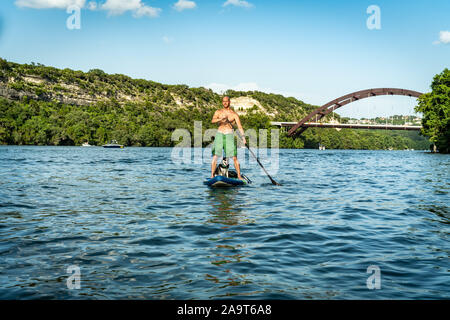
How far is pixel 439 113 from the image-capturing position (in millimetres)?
67188

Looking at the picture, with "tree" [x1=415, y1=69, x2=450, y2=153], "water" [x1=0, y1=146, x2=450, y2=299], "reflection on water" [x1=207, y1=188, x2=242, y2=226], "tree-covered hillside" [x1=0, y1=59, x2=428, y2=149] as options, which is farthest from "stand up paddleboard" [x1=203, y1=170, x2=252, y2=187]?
"tree-covered hillside" [x1=0, y1=59, x2=428, y2=149]

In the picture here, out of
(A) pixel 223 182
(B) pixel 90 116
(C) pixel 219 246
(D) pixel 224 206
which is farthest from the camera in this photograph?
(B) pixel 90 116

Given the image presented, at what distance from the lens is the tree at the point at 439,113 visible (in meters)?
64.2

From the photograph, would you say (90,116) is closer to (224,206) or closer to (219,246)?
(224,206)

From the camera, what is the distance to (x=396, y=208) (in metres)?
11.0

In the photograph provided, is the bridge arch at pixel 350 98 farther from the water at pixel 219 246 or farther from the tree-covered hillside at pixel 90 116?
the water at pixel 219 246

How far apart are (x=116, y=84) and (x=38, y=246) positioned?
19239cm

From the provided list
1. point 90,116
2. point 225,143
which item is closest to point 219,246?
point 225,143

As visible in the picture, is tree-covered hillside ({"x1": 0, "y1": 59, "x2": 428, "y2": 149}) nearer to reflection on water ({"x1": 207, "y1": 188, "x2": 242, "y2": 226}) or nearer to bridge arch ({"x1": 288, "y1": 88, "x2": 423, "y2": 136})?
bridge arch ({"x1": 288, "y1": 88, "x2": 423, "y2": 136})

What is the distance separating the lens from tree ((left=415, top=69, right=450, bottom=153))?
211 ft

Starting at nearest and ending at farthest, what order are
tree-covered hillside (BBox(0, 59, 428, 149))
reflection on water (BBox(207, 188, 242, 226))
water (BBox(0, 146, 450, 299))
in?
water (BBox(0, 146, 450, 299))
reflection on water (BBox(207, 188, 242, 226))
tree-covered hillside (BBox(0, 59, 428, 149))

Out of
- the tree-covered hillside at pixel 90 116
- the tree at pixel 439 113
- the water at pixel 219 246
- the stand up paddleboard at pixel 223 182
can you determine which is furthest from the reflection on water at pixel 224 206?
the tree-covered hillside at pixel 90 116
